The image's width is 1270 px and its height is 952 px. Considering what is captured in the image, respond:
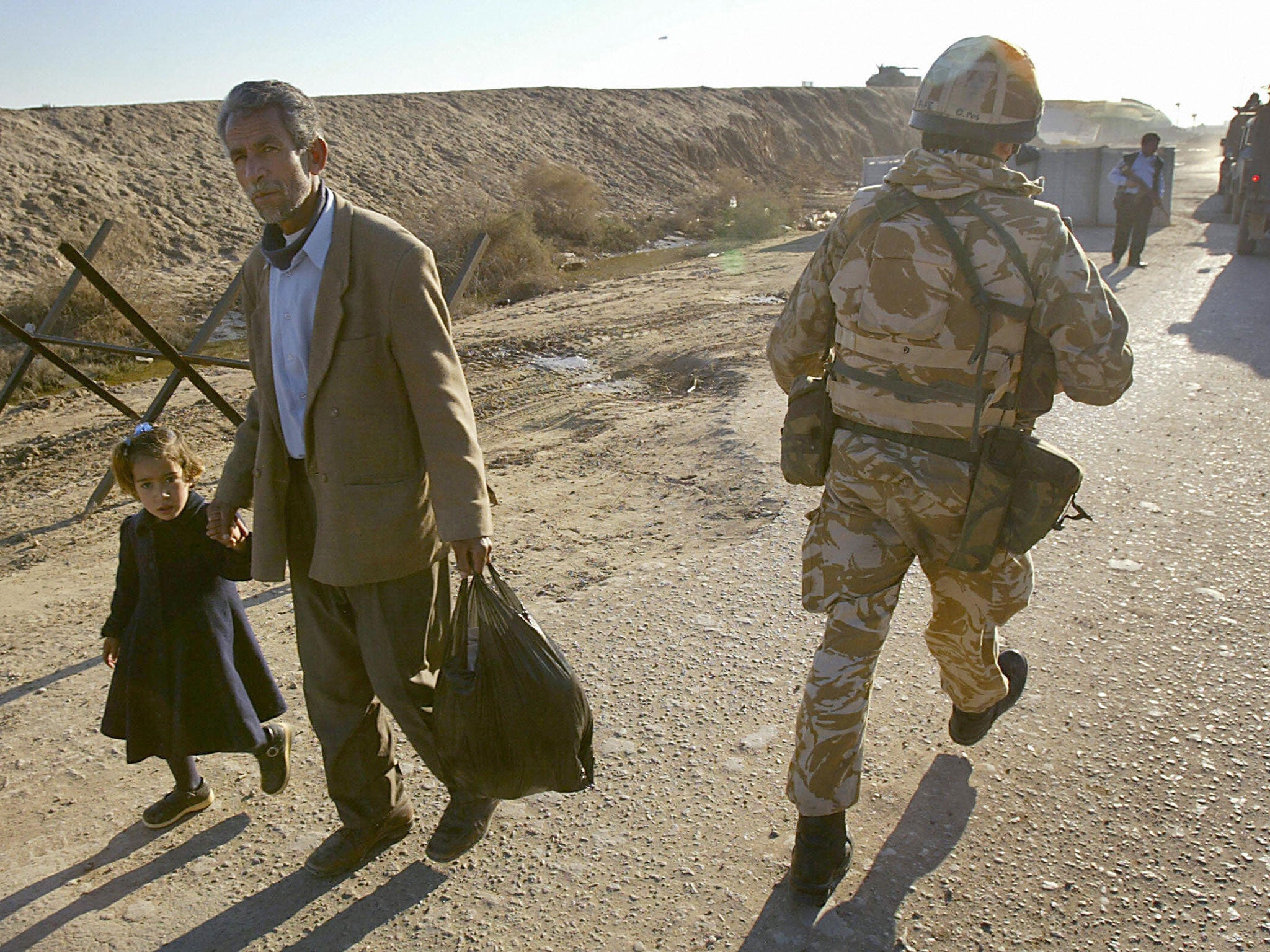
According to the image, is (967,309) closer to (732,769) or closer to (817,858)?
(817,858)

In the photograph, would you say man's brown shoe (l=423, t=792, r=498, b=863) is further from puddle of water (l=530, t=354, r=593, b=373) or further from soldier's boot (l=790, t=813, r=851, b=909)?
puddle of water (l=530, t=354, r=593, b=373)

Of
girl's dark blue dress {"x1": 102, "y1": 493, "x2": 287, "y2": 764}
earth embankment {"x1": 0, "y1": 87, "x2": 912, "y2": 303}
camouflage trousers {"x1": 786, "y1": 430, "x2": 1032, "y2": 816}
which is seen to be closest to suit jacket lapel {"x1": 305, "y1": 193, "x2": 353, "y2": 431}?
girl's dark blue dress {"x1": 102, "y1": 493, "x2": 287, "y2": 764}

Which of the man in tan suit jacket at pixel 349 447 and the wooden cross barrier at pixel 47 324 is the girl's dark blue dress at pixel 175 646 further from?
the wooden cross barrier at pixel 47 324

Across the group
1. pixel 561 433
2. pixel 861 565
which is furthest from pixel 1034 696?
pixel 561 433

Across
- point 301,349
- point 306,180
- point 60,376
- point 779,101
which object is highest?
point 779,101

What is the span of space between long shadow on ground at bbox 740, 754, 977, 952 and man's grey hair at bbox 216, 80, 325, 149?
6.73ft

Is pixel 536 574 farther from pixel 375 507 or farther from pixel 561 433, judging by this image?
pixel 561 433

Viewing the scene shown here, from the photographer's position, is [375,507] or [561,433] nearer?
[375,507]

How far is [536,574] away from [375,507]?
2106 mm

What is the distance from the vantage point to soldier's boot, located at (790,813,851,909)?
7.57 feet

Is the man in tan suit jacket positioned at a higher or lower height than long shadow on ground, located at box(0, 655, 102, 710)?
higher

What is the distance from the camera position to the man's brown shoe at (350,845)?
2475 mm

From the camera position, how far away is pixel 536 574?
4.35m

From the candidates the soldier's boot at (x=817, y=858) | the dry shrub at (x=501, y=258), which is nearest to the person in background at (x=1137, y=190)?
the dry shrub at (x=501, y=258)
